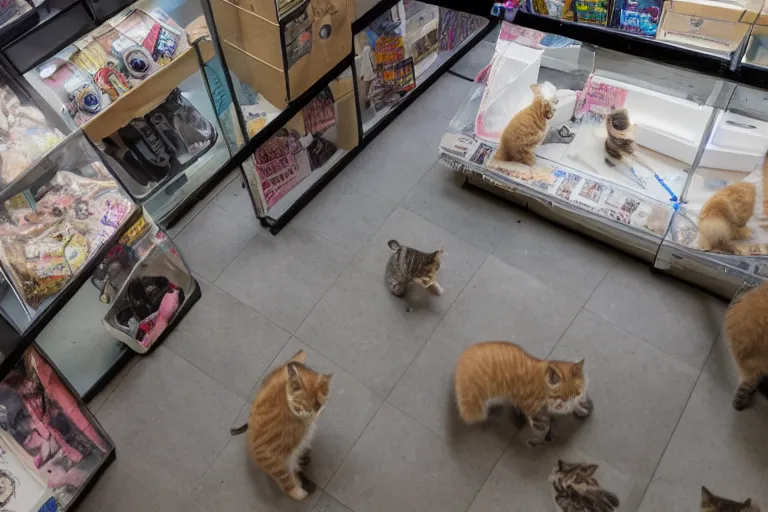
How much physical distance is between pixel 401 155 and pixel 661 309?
1411 mm

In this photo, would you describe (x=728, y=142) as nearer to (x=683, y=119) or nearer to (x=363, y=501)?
(x=683, y=119)

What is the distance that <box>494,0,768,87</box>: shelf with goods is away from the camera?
6.70ft

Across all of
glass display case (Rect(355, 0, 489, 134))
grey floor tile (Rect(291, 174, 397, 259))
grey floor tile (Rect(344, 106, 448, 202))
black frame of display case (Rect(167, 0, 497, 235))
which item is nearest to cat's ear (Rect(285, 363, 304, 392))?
grey floor tile (Rect(291, 174, 397, 259))

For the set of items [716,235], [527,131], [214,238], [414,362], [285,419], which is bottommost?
[414,362]

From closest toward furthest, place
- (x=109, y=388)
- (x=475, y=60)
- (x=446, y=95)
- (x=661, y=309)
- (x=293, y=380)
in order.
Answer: (x=293, y=380) < (x=109, y=388) < (x=661, y=309) < (x=446, y=95) < (x=475, y=60)

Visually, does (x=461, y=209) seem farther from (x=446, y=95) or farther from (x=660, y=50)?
(x=660, y=50)

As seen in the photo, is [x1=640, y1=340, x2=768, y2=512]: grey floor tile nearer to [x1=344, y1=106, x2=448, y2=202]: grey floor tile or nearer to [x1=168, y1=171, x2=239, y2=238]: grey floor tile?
[x1=344, y1=106, x2=448, y2=202]: grey floor tile

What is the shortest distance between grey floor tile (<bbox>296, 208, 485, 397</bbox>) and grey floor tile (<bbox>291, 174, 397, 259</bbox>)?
7 centimetres

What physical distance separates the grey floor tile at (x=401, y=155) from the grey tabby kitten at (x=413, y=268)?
1.57ft

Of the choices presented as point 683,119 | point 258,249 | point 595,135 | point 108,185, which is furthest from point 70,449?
point 683,119

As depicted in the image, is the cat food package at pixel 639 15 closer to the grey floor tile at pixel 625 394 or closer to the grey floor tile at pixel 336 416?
the grey floor tile at pixel 625 394

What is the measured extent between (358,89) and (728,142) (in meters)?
1.66

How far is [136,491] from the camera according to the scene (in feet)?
7.25

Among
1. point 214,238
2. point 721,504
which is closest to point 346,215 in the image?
point 214,238
